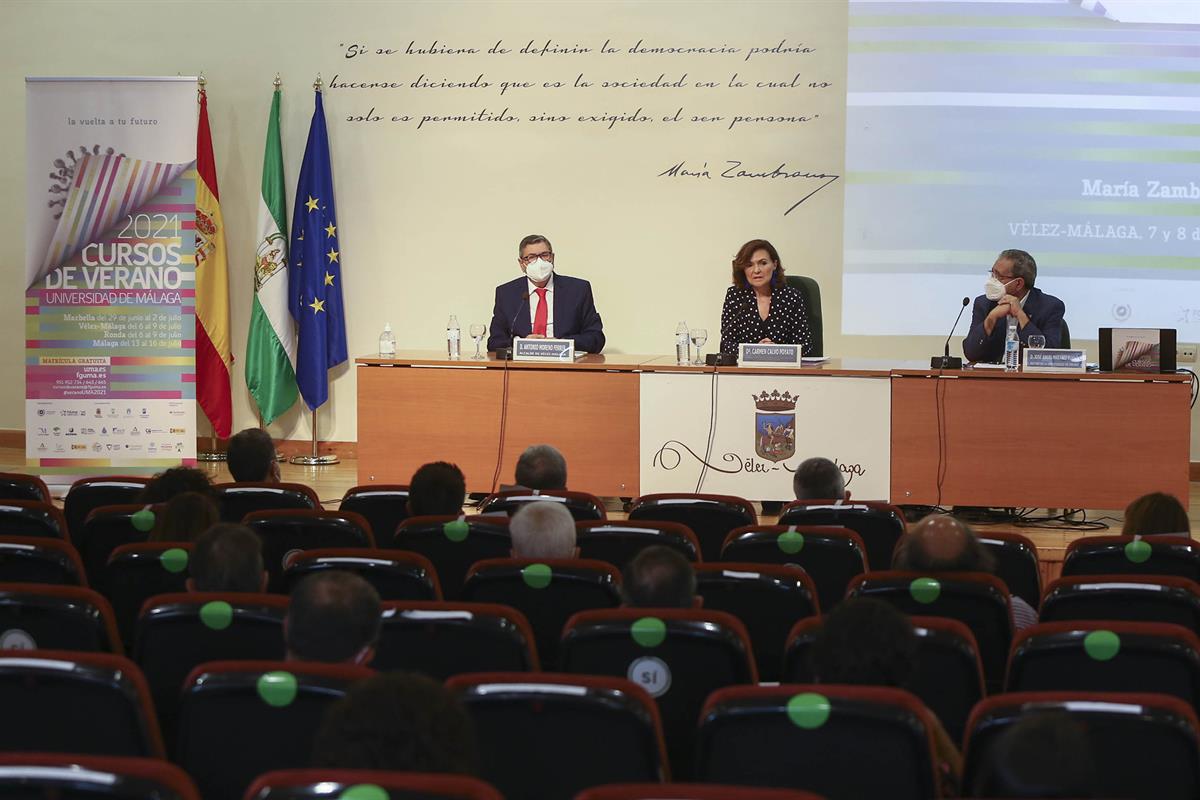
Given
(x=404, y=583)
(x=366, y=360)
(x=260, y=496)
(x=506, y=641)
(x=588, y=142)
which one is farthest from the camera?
(x=588, y=142)

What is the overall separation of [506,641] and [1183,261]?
671cm

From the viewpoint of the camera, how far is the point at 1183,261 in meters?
8.02

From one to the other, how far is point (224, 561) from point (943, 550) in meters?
1.63

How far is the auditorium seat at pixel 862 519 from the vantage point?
407cm

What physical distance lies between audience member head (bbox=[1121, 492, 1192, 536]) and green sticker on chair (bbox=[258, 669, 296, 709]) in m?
2.62

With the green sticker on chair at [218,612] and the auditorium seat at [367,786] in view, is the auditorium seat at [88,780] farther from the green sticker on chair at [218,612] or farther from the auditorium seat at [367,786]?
the green sticker on chair at [218,612]

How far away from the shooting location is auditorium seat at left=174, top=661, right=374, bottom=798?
2029mm

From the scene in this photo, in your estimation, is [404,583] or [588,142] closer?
[404,583]

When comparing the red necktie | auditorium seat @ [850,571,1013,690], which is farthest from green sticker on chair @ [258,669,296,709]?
the red necktie

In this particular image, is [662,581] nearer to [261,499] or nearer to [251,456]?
[261,499]

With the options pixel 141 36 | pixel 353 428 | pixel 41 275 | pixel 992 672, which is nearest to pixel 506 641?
pixel 992 672

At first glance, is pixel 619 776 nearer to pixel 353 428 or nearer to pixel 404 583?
pixel 404 583

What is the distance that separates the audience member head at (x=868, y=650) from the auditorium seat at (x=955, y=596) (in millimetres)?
675

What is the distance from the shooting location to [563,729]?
203 centimetres
